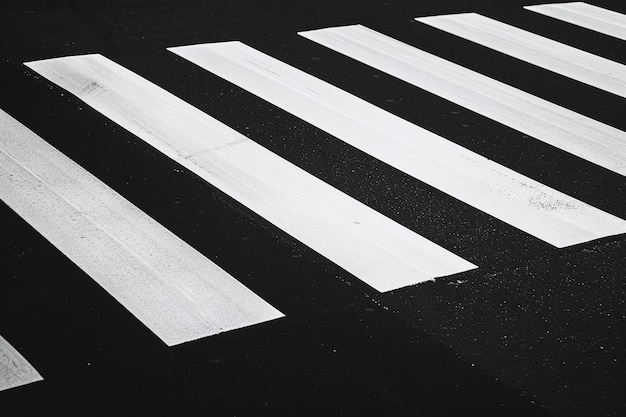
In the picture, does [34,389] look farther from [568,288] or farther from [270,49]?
[270,49]

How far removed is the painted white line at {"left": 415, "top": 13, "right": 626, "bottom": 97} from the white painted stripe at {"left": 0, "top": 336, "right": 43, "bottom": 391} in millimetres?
4821

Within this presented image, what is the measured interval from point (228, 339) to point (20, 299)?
0.89 metres

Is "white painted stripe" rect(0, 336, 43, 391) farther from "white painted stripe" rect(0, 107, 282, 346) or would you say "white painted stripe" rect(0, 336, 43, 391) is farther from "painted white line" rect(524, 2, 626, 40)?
"painted white line" rect(524, 2, 626, 40)

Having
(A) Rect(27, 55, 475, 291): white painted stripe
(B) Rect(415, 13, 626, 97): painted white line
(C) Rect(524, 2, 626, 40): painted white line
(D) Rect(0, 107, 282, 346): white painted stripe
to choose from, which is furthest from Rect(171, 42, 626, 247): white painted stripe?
(C) Rect(524, 2, 626, 40): painted white line

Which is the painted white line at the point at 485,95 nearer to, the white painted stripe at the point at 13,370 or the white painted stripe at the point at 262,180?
the white painted stripe at the point at 262,180

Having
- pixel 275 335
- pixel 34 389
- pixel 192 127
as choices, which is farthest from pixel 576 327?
pixel 192 127

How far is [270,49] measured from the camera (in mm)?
7234

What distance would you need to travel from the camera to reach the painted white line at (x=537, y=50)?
23.7 ft

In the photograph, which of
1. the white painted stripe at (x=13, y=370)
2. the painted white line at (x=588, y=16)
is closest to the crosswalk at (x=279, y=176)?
the white painted stripe at (x=13, y=370)

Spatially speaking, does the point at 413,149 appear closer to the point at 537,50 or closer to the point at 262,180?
the point at 262,180

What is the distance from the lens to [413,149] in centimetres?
→ 572

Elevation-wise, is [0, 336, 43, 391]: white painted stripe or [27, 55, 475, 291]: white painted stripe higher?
[27, 55, 475, 291]: white painted stripe

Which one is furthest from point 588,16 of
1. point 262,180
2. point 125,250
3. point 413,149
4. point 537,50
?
point 125,250

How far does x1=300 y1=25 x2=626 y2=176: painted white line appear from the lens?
598 cm
